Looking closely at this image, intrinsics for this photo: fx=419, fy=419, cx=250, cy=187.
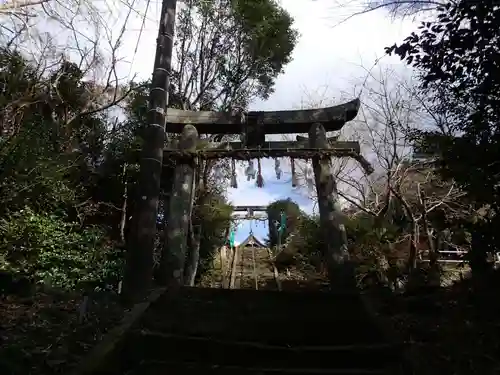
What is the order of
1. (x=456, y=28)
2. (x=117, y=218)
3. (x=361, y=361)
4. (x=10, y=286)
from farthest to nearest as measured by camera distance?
(x=117, y=218), (x=10, y=286), (x=456, y=28), (x=361, y=361)

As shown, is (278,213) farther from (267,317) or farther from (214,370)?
(214,370)

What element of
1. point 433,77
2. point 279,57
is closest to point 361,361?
point 433,77

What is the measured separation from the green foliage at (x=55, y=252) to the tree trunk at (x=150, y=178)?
402 cm

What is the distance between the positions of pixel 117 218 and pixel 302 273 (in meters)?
6.35

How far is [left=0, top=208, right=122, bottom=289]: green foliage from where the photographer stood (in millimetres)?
8219

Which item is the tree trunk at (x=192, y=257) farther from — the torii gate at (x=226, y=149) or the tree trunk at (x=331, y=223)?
the tree trunk at (x=331, y=223)

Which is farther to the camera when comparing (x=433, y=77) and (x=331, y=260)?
(x=331, y=260)

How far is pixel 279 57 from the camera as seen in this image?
1446cm

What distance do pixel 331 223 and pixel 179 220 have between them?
2.74 m

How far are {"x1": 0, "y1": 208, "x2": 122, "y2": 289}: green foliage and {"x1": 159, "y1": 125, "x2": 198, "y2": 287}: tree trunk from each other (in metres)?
2.72

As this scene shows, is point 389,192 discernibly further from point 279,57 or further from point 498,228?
point 498,228

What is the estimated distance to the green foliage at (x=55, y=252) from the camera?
822 centimetres

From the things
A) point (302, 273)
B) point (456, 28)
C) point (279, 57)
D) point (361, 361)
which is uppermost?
point (279, 57)

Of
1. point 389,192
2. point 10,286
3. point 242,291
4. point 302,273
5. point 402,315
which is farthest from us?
point 302,273
